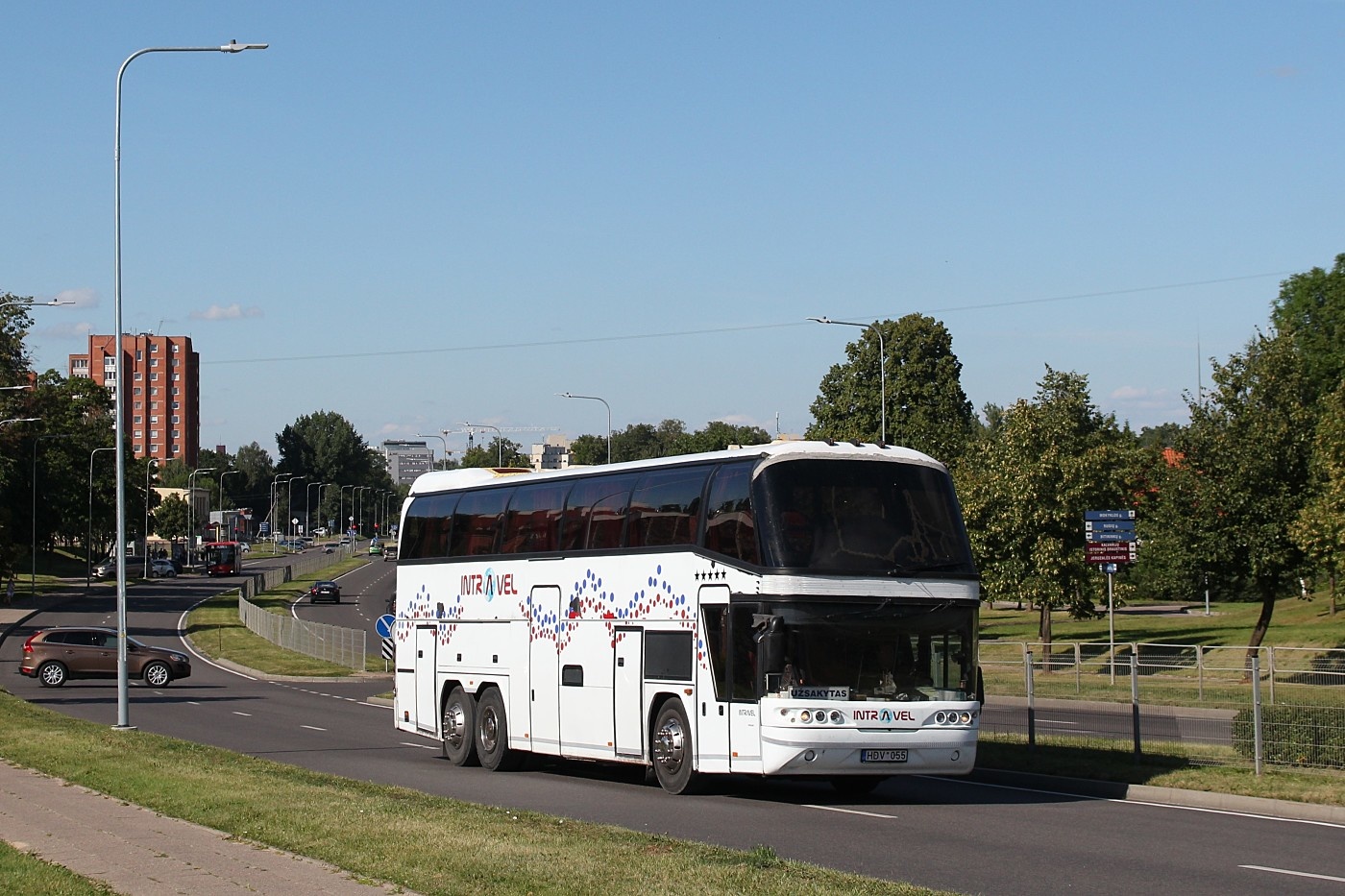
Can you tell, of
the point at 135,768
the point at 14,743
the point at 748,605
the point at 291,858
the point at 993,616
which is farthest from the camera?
the point at 993,616

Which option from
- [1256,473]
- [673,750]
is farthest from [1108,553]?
[673,750]

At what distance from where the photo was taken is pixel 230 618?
76.8m

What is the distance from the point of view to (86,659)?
140 feet

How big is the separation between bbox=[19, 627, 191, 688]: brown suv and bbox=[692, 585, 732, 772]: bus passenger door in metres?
28.5

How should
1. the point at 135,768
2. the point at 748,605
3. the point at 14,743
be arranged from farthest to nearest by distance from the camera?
the point at 14,743 → the point at 135,768 → the point at 748,605

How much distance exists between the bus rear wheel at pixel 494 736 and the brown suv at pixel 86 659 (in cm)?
2276

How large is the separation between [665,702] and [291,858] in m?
7.34

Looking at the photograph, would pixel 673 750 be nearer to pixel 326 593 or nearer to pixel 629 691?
pixel 629 691

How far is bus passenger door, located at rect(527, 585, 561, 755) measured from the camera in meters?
20.4

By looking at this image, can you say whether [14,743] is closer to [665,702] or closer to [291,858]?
[665,702]

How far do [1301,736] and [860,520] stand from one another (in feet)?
19.8

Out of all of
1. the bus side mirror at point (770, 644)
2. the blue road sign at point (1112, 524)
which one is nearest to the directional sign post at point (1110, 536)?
the blue road sign at point (1112, 524)

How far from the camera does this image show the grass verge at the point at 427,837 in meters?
10.4

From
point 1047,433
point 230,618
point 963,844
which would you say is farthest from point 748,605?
point 230,618
